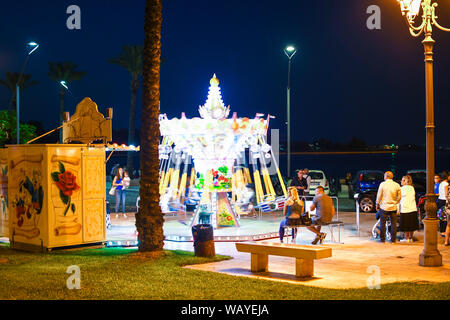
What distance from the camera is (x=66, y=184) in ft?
45.1

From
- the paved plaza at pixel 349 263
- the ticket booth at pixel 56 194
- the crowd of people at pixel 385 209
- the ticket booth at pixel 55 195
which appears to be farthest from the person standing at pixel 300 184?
the ticket booth at pixel 55 195

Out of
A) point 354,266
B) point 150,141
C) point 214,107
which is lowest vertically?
point 354,266

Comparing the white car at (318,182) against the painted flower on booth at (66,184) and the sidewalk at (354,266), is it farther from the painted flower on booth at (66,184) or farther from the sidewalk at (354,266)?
the painted flower on booth at (66,184)

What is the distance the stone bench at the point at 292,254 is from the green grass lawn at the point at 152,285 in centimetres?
86

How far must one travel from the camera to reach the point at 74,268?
432 inches

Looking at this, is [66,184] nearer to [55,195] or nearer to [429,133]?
[55,195]

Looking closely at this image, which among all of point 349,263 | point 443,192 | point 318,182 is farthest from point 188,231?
point 318,182

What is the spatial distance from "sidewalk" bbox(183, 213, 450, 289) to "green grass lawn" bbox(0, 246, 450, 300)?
596mm

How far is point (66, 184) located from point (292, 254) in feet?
19.9

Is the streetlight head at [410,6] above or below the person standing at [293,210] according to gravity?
above

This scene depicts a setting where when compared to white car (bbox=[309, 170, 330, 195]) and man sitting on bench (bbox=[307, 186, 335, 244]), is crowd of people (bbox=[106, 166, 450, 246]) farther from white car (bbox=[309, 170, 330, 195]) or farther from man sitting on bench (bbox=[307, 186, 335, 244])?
white car (bbox=[309, 170, 330, 195])

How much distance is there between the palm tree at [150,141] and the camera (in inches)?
499
